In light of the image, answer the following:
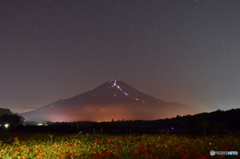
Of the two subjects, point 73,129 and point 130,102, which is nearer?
point 73,129

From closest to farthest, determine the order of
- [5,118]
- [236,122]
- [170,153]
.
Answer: [170,153] → [236,122] → [5,118]

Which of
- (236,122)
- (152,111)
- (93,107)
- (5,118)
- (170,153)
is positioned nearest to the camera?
(170,153)

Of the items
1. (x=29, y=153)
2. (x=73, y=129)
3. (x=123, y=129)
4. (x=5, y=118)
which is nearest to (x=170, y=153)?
(x=29, y=153)

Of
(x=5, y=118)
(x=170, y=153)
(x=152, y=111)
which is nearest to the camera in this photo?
(x=170, y=153)

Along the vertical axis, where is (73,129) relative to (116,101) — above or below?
below

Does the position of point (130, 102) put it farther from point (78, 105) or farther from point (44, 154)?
point (44, 154)

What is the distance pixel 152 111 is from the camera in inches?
5108

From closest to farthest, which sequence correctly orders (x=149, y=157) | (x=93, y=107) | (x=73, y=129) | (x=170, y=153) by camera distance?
(x=149, y=157) < (x=170, y=153) < (x=73, y=129) < (x=93, y=107)

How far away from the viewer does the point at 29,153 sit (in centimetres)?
1008

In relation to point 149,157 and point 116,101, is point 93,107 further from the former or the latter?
point 149,157

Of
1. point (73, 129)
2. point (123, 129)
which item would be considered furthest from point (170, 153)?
point (73, 129)

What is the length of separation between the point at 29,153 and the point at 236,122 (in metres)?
20.6

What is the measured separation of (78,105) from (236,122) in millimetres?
127059

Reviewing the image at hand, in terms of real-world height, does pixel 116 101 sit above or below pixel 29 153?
above
